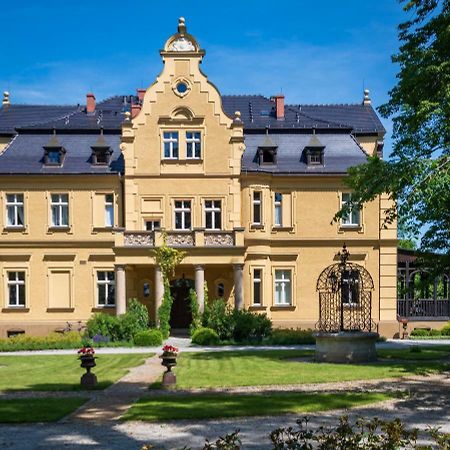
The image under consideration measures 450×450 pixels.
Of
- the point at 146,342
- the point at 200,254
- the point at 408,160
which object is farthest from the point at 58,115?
the point at 408,160

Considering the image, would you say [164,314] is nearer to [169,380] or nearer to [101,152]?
[101,152]

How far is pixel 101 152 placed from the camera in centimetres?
3366

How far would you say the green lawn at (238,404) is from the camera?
37.6ft

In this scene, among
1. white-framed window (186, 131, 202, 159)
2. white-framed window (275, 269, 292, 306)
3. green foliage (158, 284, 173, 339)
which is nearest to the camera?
green foliage (158, 284, 173, 339)

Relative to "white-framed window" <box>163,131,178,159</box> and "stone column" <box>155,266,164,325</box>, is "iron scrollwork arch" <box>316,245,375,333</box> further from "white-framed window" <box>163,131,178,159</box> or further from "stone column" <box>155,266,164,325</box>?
"white-framed window" <box>163,131,178,159</box>

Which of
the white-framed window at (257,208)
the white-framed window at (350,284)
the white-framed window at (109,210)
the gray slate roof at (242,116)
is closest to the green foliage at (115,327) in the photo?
the white-framed window at (109,210)

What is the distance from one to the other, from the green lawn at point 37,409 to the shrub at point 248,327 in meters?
15.6

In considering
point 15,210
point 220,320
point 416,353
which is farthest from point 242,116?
point 416,353

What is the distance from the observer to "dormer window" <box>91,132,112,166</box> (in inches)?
1314

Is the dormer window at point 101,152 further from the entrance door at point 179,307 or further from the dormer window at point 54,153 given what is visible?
the entrance door at point 179,307

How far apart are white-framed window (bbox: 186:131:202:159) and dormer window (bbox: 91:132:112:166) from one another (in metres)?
4.50

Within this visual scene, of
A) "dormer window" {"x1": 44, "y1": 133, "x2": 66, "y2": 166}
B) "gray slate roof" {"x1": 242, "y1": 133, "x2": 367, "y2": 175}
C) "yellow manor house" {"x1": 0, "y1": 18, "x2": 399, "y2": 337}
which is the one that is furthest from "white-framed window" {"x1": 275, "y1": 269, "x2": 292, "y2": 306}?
"dormer window" {"x1": 44, "y1": 133, "x2": 66, "y2": 166}

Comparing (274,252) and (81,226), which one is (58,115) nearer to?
(81,226)

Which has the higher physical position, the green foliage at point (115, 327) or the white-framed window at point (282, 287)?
the white-framed window at point (282, 287)
